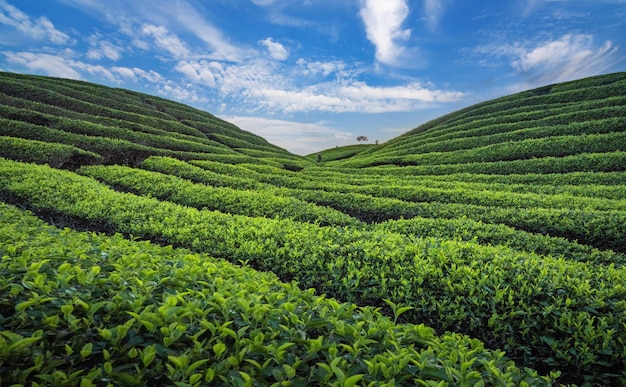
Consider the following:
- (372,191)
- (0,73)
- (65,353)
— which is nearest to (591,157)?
(372,191)

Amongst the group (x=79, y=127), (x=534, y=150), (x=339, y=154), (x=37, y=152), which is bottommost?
(x=37, y=152)

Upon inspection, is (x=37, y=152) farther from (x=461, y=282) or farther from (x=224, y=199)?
(x=461, y=282)

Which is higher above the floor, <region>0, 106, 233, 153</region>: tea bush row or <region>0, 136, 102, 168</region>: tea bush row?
<region>0, 106, 233, 153</region>: tea bush row

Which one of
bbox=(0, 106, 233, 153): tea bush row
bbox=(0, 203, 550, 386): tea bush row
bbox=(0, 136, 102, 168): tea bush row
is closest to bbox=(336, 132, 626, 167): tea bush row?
bbox=(0, 106, 233, 153): tea bush row

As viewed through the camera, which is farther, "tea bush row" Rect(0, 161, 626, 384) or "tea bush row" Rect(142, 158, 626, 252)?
"tea bush row" Rect(142, 158, 626, 252)

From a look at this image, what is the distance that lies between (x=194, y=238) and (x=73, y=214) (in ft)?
14.6

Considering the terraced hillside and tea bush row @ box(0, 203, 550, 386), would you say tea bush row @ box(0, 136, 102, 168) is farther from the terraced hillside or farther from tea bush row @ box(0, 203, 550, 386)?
tea bush row @ box(0, 203, 550, 386)

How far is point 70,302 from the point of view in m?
2.68

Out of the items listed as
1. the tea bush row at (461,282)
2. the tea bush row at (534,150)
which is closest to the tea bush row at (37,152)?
the tea bush row at (461,282)

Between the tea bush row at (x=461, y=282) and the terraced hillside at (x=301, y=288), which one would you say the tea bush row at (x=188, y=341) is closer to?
the terraced hillside at (x=301, y=288)

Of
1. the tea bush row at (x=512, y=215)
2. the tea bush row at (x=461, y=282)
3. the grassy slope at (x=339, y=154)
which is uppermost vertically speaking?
the grassy slope at (x=339, y=154)

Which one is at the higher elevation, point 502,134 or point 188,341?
point 502,134

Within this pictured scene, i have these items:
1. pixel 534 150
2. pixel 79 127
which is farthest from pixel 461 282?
pixel 79 127

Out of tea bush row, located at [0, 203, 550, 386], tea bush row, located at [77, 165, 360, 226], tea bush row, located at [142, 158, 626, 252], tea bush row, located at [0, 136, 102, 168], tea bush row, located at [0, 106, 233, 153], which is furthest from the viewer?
tea bush row, located at [0, 106, 233, 153]
